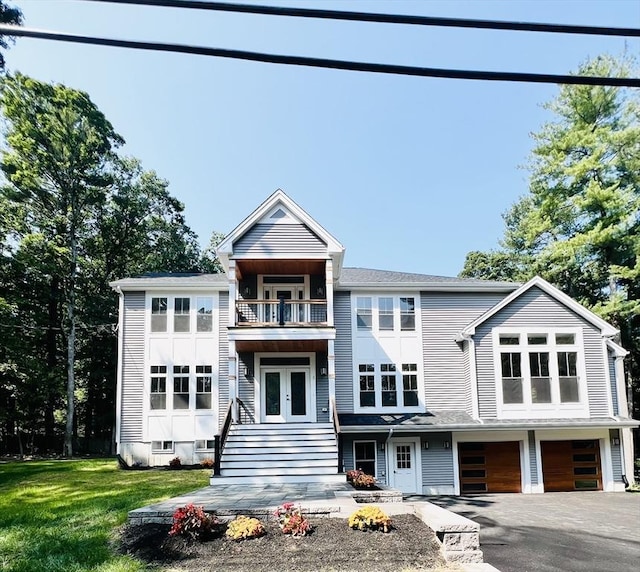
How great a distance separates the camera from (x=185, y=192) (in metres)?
29.1

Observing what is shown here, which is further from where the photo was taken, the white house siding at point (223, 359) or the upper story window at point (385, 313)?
the upper story window at point (385, 313)

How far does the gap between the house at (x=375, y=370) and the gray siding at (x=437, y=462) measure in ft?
0.11

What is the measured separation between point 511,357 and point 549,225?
9942mm

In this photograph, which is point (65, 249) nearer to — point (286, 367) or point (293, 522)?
point (286, 367)

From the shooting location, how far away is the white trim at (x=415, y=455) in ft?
48.0

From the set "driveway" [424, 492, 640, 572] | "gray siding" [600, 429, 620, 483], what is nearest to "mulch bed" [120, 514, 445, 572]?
"driveway" [424, 492, 640, 572]

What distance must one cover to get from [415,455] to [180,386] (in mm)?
7961

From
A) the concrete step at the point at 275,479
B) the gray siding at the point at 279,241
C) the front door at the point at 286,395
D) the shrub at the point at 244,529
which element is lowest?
the concrete step at the point at 275,479

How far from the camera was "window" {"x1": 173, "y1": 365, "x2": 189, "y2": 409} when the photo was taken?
51.8ft

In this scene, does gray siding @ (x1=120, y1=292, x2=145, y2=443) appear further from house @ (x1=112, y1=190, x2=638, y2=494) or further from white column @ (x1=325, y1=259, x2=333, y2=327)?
white column @ (x1=325, y1=259, x2=333, y2=327)

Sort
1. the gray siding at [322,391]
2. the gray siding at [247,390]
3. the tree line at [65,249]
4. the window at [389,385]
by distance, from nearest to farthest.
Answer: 1. the gray siding at [247,390]
2. the gray siding at [322,391]
3. the window at [389,385]
4. the tree line at [65,249]

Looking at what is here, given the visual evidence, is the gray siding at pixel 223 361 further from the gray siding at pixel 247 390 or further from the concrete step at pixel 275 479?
the concrete step at pixel 275 479

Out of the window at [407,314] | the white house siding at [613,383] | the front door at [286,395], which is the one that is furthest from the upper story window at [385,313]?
the white house siding at [613,383]

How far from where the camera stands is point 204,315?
16.3 metres
